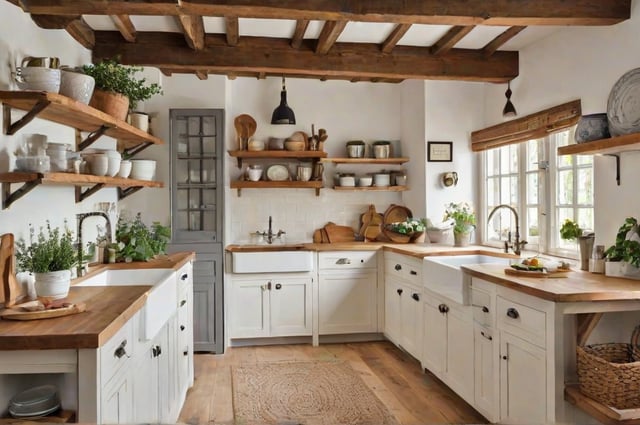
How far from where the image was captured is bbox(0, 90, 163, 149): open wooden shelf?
2.30 meters

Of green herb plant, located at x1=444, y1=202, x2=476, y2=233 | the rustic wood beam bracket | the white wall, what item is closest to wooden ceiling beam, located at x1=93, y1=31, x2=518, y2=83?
the white wall

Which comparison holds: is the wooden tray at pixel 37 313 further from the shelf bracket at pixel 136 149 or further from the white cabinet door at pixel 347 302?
the white cabinet door at pixel 347 302

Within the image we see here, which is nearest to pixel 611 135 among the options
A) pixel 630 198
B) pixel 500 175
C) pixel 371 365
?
pixel 630 198

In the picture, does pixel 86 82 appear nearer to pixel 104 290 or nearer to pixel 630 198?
pixel 104 290

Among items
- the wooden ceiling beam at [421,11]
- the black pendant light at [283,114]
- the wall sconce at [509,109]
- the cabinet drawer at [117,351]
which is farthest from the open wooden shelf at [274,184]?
the cabinet drawer at [117,351]

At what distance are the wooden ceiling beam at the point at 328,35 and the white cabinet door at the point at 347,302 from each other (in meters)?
2.08

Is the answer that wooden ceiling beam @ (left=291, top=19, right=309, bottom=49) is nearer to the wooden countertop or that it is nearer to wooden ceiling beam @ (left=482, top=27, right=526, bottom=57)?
wooden ceiling beam @ (left=482, top=27, right=526, bottom=57)

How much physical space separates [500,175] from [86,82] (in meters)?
3.49

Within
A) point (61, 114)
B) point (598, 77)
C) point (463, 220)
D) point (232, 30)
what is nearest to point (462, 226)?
point (463, 220)

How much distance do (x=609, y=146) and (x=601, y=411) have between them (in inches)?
53.7

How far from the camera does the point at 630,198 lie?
3043 millimetres

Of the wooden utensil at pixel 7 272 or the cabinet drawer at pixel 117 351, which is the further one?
the wooden utensil at pixel 7 272

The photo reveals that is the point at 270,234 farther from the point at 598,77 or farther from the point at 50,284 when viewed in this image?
the point at 598,77

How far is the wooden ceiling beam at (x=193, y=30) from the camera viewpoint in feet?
11.2
